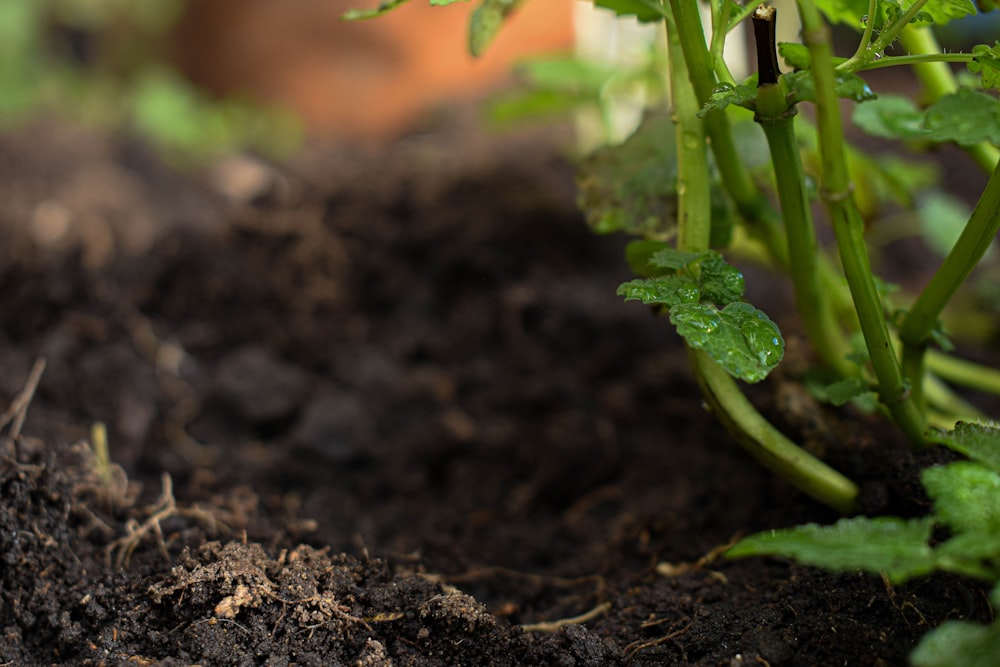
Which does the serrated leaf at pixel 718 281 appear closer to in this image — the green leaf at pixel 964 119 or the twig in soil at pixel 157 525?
the green leaf at pixel 964 119

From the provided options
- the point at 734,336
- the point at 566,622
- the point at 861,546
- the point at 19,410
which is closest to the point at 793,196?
the point at 734,336

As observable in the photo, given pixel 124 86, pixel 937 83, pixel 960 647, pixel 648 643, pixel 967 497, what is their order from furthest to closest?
pixel 124 86 < pixel 937 83 < pixel 648 643 < pixel 967 497 < pixel 960 647

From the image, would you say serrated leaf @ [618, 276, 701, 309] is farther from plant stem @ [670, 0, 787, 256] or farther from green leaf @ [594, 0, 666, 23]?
green leaf @ [594, 0, 666, 23]

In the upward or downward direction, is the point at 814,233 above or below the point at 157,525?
above

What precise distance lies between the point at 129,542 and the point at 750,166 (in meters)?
0.99

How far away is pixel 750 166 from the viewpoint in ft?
4.07

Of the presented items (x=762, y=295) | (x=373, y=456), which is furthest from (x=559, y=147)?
(x=373, y=456)

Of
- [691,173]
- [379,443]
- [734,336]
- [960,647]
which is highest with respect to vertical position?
[691,173]

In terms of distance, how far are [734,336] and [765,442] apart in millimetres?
209

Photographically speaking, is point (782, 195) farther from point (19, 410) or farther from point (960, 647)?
point (19, 410)

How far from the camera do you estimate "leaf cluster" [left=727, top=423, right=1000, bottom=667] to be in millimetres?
623

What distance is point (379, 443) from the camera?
5.08ft

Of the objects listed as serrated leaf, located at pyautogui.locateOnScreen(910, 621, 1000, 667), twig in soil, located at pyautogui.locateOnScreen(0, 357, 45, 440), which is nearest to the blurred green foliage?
twig in soil, located at pyautogui.locateOnScreen(0, 357, 45, 440)

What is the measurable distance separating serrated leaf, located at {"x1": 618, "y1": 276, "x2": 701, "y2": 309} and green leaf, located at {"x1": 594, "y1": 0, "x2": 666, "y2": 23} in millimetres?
338
